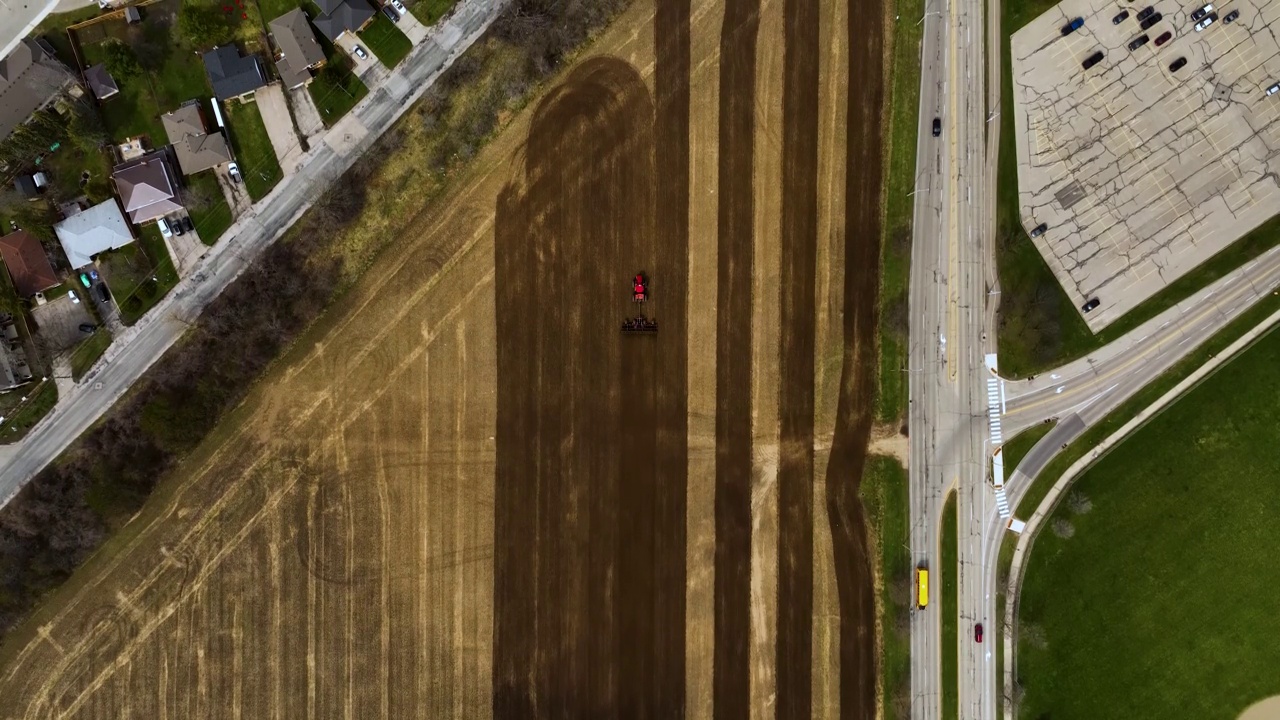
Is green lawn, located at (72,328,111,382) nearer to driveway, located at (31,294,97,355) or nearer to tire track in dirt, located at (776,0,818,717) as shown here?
driveway, located at (31,294,97,355)

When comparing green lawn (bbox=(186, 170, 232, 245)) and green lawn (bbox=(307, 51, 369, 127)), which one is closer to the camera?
green lawn (bbox=(307, 51, 369, 127))

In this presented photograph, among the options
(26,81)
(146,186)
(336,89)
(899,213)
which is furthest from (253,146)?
(899,213)

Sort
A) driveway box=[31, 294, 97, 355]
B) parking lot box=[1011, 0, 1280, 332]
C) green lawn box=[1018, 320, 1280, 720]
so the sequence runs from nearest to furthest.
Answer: green lawn box=[1018, 320, 1280, 720]
parking lot box=[1011, 0, 1280, 332]
driveway box=[31, 294, 97, 355]

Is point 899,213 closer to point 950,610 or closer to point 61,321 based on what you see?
point 950,610

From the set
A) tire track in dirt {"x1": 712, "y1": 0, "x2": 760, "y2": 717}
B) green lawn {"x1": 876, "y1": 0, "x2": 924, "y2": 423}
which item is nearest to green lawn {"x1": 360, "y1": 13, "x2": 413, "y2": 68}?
tire track in dirt {"x1": 712, "y1": 0, "x2": 760, "y2": 717}

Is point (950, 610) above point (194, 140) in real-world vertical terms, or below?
below

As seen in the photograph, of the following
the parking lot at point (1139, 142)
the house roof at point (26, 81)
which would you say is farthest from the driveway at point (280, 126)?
the parking lot at point (1139, 142)
